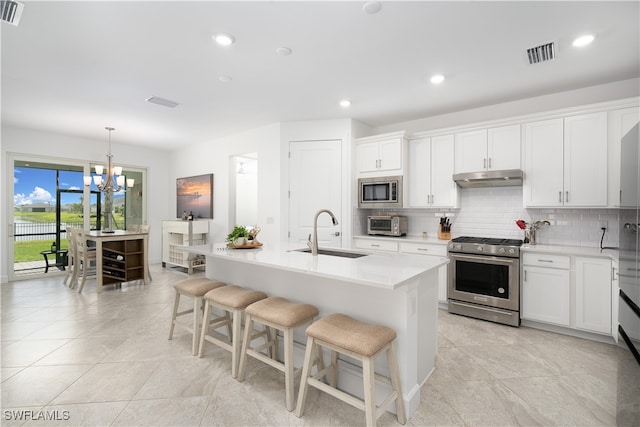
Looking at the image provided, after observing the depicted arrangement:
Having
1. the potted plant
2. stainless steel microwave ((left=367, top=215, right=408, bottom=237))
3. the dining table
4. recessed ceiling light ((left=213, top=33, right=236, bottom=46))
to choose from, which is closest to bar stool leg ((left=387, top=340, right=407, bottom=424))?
the potted plant

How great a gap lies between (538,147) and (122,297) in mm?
5815

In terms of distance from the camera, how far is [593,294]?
296cm

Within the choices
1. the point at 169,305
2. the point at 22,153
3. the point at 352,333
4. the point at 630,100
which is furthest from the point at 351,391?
the point at 22,153

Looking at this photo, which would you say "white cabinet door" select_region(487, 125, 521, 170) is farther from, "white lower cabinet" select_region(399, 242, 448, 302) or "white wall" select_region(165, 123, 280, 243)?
"white wall" select_region(165, 123, 280, 243)

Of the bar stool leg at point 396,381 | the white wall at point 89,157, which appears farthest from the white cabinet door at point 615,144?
the white wall at point 89,157

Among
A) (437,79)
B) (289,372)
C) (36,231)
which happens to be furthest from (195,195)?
(289,372)

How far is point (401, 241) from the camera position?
13.7 feet

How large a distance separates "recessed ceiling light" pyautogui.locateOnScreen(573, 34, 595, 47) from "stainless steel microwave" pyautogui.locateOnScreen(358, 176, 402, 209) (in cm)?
223

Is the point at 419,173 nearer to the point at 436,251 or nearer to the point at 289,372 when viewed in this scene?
the point at 436,251

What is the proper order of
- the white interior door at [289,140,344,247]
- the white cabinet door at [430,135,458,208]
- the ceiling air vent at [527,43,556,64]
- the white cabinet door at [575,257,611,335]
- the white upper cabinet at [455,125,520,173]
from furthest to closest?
the white interior door at [289,140,344,247]
the white cabinet door at [430,135,458,208]
the white upper cabinet at [455,125,520,173]
the white cabinet door at [575,257,611,335]
the ceiling air vent at [527,43,556,64]

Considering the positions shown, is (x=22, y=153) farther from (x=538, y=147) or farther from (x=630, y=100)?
(x=630, y=100)

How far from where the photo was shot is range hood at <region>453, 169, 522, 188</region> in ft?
11.6

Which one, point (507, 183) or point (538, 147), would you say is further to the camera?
point (507, 183)

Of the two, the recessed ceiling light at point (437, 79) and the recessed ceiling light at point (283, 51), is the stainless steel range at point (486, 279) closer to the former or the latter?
the recessed ceiling light at point (437, 79)
